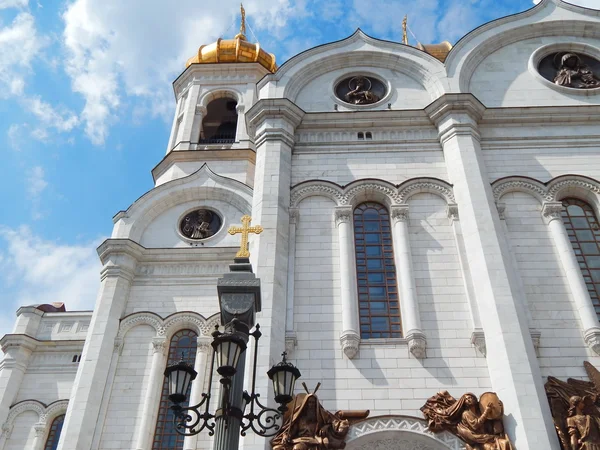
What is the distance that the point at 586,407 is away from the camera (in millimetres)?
11734

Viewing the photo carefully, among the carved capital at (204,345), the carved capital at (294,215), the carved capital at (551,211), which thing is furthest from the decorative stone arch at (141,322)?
the carved capital at (551,211)

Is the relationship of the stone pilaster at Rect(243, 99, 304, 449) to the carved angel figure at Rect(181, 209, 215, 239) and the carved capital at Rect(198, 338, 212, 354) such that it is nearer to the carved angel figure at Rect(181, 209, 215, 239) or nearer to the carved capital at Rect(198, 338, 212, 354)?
the carved capital at Rect(198, 338, 212, 354)

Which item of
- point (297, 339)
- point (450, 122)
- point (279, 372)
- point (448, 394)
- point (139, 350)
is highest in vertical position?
point (450, 122)

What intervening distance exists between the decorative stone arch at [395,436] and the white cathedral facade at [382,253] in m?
0.04

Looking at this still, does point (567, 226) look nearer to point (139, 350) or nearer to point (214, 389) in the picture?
point (214, 389)

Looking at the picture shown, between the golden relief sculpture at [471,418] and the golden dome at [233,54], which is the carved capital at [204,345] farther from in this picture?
the golden dome at [233,54]

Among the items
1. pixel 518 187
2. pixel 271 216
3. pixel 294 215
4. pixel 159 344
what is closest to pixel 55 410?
pixel 159 344

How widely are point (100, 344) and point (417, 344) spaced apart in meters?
9.43

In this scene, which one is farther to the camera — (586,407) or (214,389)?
(214,389)

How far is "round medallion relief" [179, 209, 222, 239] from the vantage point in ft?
70.2

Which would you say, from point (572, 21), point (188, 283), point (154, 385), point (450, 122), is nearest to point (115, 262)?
point (188, 283)

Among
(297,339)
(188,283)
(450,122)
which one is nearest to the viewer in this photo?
(297,339)

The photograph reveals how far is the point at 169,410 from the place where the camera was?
17.4m

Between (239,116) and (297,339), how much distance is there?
665 inches
